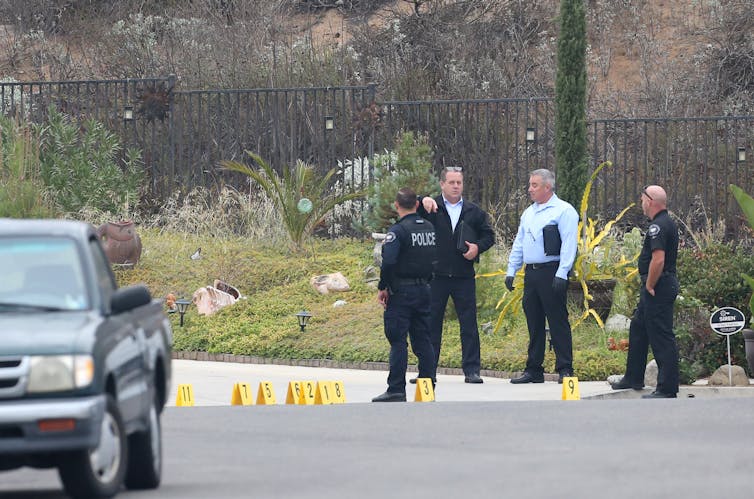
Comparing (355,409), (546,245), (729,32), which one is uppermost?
(729,32)

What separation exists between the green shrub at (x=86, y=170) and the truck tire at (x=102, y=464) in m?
16.8

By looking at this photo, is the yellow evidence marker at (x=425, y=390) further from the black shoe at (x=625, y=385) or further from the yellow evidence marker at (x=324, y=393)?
the black shoe at (x=625, y=385)

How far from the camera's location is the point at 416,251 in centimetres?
1380

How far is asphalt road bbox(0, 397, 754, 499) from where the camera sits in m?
8.52

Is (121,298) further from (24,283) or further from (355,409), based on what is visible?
(355,409)

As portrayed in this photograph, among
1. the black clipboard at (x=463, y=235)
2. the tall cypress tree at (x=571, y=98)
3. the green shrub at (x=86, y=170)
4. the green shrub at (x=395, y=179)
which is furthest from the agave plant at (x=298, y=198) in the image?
the black clipboard at (x=463, y=235)

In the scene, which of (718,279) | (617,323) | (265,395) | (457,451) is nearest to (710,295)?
(718,279)

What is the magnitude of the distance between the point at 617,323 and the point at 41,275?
35.5 ft

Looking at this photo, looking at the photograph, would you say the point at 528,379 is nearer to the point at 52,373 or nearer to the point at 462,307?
the point at 462,307

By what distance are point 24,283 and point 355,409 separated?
482 cm

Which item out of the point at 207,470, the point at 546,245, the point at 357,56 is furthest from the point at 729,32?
the point at 207,470

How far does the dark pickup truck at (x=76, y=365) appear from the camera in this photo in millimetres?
7418

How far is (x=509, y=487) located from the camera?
8.49 metres

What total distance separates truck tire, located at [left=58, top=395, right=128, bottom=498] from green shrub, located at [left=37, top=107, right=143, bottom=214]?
55.2 ft
